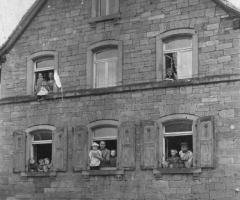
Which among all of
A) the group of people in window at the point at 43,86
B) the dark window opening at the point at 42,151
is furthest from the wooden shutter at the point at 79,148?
the group of people in window at the point at 43,86

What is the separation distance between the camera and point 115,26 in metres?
20.1

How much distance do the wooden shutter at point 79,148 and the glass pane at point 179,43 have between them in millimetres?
3990

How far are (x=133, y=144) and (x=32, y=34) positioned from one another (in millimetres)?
6172

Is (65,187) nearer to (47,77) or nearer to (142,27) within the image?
(47,77)

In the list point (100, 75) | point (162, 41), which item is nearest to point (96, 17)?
point (100, 75)

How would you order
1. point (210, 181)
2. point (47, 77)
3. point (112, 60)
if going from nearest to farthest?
point (210, 181)
point (112, 60)
point (47, 77)

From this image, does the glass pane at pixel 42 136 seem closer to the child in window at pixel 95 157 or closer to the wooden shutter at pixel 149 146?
the child in window at pixel 95 157

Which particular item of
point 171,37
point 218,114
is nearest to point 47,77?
point 171,37

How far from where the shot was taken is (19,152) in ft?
69.5

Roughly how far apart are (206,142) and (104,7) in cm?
622

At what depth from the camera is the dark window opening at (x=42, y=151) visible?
2088cm

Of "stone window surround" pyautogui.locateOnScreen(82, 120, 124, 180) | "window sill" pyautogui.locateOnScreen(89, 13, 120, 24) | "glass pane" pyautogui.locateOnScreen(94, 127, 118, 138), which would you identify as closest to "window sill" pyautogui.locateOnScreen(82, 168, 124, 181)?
"stone window surround" pyautogui.locateOnScreen(82, 120, 124, 180)

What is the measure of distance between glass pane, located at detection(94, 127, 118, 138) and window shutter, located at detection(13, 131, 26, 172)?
9.64 feet

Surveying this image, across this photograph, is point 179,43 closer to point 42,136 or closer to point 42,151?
point 42,136
